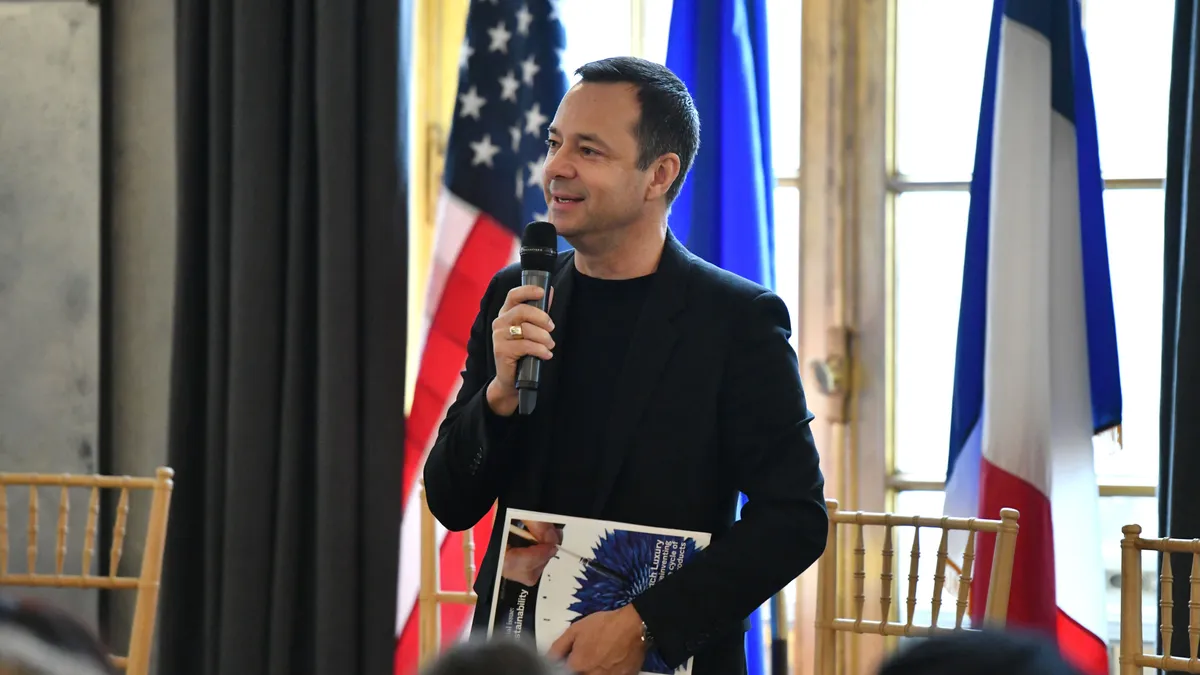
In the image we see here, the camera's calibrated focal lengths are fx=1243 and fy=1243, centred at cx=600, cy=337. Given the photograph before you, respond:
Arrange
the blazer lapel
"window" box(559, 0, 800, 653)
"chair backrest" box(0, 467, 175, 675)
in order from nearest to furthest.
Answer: the blazer lapel
"chair backrest" box(0, 467, 175, 675)
"window" box(559, 0, 800, 653)

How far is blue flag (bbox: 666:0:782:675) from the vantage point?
105 inches

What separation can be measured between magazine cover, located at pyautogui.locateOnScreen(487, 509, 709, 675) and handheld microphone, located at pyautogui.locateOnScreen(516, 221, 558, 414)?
6.6 inches

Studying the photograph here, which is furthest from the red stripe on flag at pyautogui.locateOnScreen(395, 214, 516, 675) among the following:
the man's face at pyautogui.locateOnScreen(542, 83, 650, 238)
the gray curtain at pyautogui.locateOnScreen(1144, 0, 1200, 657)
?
the gray curtain at pyautogui.locateOnScreen(1144, 0, 1200, 657)

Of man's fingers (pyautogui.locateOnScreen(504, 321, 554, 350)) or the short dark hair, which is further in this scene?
the short dark hair

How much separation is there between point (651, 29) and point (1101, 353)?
1.27 m

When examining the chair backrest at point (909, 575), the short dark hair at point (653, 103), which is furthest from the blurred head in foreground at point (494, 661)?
the chair backrest at point (909, 575)

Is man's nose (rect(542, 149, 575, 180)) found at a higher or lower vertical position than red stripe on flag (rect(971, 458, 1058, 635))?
higher

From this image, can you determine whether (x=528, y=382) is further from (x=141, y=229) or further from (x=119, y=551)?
(x=141, y=229)

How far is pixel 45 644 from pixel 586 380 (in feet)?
3.74

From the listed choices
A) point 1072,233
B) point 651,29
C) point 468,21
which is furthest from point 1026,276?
point 468,21

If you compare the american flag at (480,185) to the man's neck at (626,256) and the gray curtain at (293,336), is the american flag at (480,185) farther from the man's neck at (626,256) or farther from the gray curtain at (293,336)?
the man's neck at (626,256)

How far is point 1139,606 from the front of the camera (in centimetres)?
192

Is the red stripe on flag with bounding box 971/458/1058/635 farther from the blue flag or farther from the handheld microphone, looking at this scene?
the handheld microphone

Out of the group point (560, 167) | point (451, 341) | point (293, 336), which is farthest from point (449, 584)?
point (560, 167)
